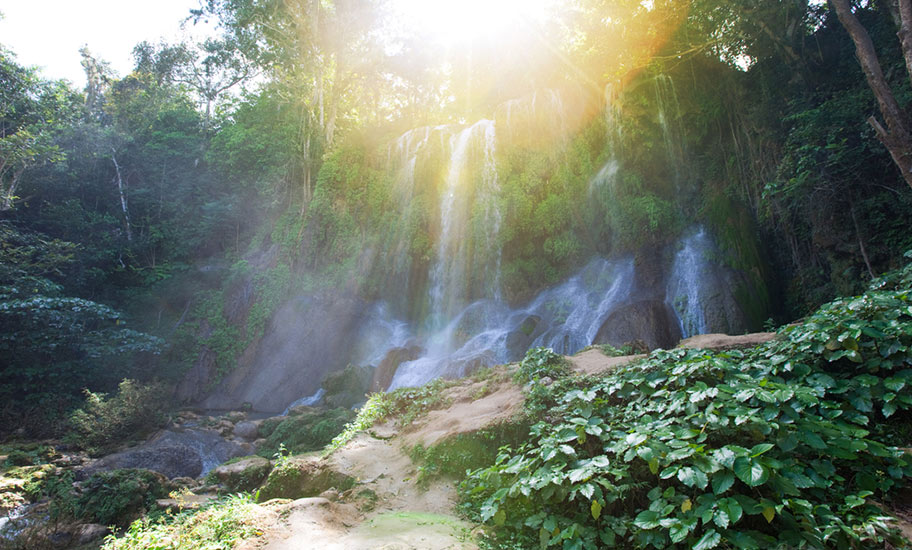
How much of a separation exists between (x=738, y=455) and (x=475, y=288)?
1245cm

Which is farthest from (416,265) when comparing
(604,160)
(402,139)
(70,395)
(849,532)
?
(849,532)

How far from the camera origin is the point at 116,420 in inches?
449

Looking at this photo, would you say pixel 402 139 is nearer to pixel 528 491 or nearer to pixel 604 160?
pixel 604 160

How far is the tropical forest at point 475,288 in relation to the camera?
119 inches

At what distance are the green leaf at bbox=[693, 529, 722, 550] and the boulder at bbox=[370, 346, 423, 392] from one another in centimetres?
1152

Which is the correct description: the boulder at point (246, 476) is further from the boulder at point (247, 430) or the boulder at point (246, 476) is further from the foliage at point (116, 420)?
the foliage at point (116, 420)

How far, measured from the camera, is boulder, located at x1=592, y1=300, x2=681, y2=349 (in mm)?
10102

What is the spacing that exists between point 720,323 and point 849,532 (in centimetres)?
868

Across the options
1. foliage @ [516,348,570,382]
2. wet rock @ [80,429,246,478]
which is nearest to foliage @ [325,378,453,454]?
foliage @ [516,348,570,382]

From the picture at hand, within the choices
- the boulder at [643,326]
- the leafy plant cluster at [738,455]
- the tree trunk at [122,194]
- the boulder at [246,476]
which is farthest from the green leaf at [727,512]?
the tree trunk at [122,194]

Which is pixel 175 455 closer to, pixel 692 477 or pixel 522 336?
pixel 522 336

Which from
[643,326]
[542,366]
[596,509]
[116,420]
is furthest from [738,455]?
[116,420]

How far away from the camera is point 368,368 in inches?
558

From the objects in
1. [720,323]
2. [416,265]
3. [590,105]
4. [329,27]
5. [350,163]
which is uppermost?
[329,27]
